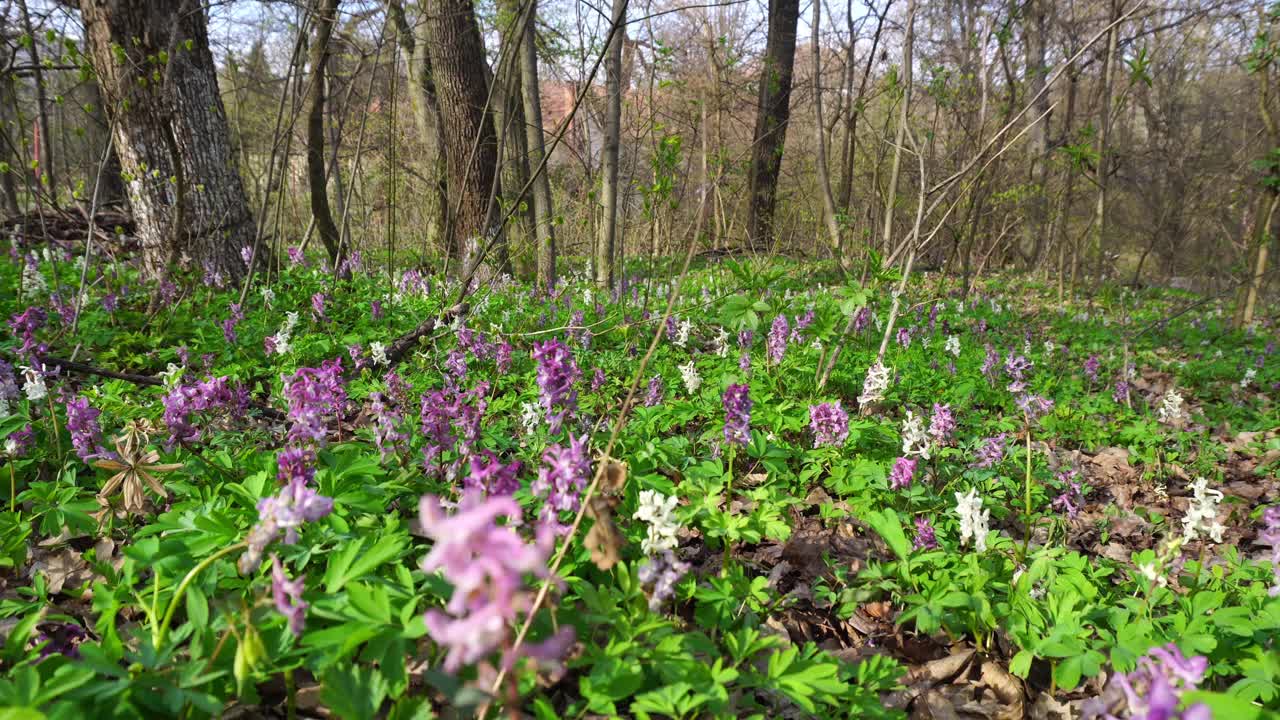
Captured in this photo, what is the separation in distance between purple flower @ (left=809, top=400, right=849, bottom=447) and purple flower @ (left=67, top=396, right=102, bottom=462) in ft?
9.94

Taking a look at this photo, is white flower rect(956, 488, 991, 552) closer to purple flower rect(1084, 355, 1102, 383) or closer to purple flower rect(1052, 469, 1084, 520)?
purple flower rect(1052, 469, 1084, 520)

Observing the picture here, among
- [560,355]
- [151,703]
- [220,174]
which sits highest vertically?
[220,174]

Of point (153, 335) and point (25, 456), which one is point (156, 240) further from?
point (25, 456)

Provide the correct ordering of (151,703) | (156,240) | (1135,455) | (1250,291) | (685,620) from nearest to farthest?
(151,703)
(685,620)
(1135,455)
(156,240)
(1250,291)

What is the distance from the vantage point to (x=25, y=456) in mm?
2684

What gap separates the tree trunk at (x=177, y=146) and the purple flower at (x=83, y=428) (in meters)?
3.20

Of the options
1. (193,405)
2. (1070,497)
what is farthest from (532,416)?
(1070,497)

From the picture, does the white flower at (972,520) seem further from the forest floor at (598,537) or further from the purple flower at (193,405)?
the purple flower at (193,405)

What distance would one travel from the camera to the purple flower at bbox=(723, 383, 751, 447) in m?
2.53

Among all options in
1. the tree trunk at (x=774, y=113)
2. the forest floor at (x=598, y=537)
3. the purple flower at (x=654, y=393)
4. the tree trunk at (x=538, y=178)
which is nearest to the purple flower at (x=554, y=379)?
the forest floor at (x=598, y=537)

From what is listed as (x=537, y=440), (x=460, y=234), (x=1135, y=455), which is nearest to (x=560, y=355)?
(x=537, y=440)

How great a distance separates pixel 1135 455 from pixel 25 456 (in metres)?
6.05

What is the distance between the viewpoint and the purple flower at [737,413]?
253 cm

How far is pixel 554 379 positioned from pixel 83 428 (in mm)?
1875
